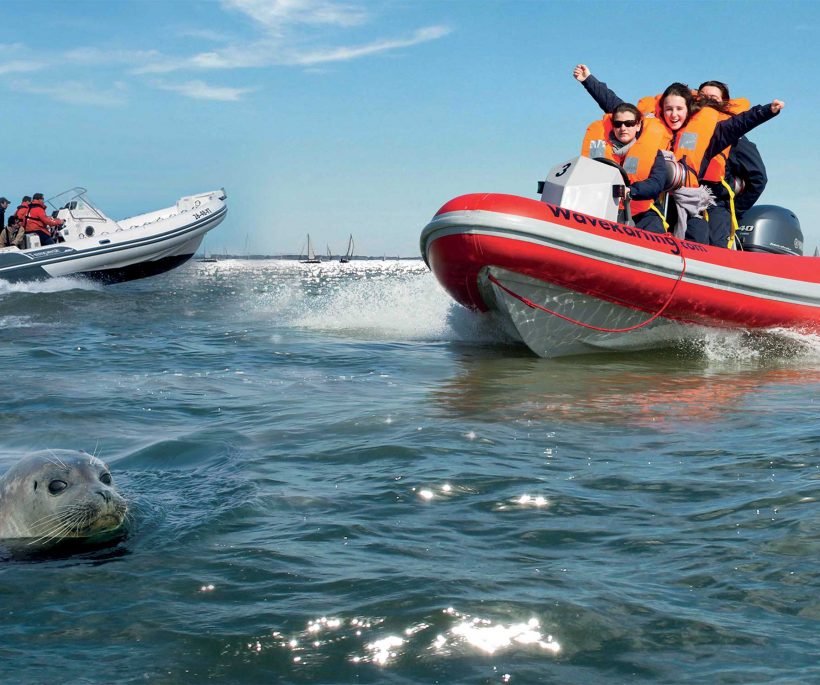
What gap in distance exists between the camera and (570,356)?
747 cm

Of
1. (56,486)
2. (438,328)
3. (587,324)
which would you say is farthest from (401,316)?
(56,486)

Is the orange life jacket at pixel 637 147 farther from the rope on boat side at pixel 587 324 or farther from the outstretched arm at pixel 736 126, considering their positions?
the rope on boat side at pixel 587 324

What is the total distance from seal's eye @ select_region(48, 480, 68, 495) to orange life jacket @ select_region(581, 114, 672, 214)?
5.56m

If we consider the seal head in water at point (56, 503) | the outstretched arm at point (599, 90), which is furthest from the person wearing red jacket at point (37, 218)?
the seal head in water at point (56, 503)

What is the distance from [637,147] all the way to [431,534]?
5273 millimetres

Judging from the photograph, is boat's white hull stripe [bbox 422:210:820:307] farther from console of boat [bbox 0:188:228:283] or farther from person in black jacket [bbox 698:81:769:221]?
console of boat [bbox 0:188:228:283]

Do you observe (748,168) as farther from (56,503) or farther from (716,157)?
(56,503)

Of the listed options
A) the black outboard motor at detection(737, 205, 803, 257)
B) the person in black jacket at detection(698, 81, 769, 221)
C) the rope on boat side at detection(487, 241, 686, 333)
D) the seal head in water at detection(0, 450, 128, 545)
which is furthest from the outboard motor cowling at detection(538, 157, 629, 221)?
the seal head in water at detection(0, 450, 128, 545)

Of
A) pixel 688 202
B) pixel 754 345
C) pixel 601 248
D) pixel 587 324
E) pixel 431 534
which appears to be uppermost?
pixel 688 202

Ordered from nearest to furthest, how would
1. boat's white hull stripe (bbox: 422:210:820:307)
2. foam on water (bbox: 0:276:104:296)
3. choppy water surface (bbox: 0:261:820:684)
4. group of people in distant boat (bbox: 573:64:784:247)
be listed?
choppy water surface (bbox: 0:261:820:684), boat's white hull stripe (bbox: 422:210:820:307), group of people in distant boat (bbox: 573:64:784:247), foam on water (bbox: 0:276:104:296)

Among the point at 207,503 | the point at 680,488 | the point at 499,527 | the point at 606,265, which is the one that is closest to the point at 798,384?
the point at 606,265

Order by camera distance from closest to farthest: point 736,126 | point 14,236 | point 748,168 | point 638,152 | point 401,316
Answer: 1. point 638,152
2. point 736,126
3. point 748,168
4. point 401,316
5. point 14,236

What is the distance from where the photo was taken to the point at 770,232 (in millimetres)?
8227

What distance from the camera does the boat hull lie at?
6.80 metres
